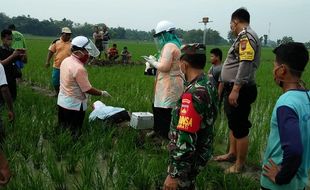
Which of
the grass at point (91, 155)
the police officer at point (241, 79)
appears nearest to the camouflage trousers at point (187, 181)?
the grass at point (91, 155)

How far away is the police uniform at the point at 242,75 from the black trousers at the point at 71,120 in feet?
5.57

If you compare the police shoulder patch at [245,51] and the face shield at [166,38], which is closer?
the police shoulder patch at [245,51]

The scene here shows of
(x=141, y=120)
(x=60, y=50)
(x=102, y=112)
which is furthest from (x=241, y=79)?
(x=60, y=50)

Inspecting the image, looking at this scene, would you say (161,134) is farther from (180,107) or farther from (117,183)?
(180,107)

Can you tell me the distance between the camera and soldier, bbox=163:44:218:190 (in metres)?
2.44

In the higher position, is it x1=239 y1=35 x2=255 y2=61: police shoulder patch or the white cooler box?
x1=239 y1=35 x2=255 y2=61: police shoulder patch

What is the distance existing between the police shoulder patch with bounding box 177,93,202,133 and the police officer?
4.44ft

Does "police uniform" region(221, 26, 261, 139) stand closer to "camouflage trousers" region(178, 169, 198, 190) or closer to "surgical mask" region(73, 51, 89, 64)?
"camouflage trousers" region(178, 169, 198, 190)

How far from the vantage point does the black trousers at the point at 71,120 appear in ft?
14.8

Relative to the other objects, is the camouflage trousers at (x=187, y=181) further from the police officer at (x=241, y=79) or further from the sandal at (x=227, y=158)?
the sandal at (x=227, y=158)

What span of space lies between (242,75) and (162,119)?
1.44 metres

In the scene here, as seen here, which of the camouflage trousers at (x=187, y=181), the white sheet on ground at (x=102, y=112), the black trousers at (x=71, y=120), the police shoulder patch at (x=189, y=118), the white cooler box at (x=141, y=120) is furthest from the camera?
the white sheet on ground at (x=102, y=112)

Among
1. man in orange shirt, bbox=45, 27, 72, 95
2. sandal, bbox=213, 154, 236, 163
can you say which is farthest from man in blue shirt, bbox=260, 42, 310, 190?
man in orange shirt, bbox=45, 27, 72, 95

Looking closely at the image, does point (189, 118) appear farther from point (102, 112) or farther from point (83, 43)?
point (102, 112)
